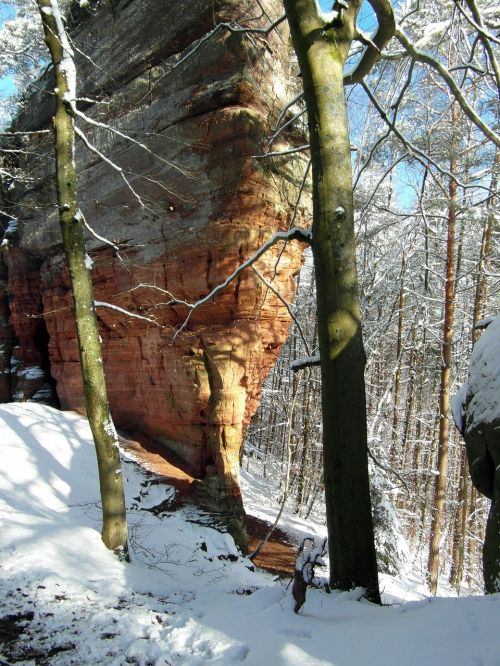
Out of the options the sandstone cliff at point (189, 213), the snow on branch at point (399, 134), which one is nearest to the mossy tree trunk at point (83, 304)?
the sandstone cliff at point (189, 213)

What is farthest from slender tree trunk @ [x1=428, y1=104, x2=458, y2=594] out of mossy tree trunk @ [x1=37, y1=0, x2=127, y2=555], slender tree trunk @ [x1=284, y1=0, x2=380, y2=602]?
mossy tree trunk @ [x1=37, y1=0, x2=127, y2=555]

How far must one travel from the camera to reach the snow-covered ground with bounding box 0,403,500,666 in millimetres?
1917

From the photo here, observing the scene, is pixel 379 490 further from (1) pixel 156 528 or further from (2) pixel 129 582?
(2) pixel 129 582

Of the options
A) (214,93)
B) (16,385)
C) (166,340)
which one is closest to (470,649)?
(166,340)

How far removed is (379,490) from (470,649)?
30.4ft

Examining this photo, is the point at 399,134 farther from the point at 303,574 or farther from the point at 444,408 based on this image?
the point at 444,408

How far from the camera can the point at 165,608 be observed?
3.34m

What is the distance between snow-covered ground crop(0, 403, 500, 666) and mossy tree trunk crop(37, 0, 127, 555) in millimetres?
436

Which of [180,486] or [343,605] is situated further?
[180,486]

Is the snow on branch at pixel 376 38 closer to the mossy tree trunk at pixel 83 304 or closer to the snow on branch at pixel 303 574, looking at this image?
the mossy tree trunk at pixel 83 304

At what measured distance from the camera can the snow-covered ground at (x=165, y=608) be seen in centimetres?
192

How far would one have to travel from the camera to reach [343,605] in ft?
8.21

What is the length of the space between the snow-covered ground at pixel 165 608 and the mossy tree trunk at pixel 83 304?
1.43 feet

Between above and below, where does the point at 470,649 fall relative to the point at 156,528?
above
